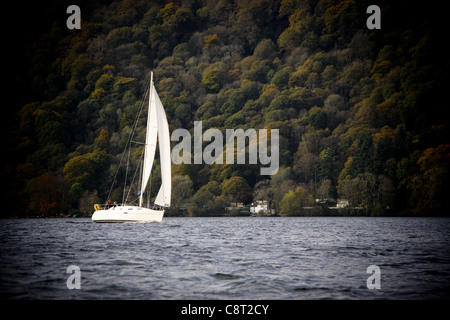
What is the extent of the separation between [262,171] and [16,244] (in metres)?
115

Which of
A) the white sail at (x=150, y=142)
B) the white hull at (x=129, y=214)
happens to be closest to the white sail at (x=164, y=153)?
the white sail at (x=150, y=142)

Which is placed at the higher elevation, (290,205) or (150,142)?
(150,142)

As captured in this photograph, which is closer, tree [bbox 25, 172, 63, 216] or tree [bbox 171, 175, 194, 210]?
tree [bbox 25, 172, 63, 216]

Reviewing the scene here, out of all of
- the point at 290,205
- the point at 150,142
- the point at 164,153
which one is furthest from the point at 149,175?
the point at 290,205

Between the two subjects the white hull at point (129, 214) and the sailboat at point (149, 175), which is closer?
the white hull at point (129, 214)

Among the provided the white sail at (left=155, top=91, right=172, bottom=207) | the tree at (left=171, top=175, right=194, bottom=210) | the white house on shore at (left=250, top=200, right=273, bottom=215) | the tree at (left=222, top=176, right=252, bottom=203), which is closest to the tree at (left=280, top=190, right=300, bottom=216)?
the white house on shore at (left=250, top=200, right=273, bottom=215)

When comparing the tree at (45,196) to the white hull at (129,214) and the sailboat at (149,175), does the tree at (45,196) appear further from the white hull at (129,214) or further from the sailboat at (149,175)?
the white hull at (129,214)

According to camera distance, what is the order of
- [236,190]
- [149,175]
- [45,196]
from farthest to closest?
[236,190] < [45,196] < [149,175]

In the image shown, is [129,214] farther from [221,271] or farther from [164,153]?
[221,271]

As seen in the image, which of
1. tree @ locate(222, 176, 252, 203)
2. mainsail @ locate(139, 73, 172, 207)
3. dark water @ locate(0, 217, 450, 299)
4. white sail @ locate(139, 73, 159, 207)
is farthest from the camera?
tree @ locate(222, 176, 252, 203)

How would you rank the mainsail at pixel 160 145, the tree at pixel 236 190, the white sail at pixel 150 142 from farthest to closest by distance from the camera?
the tree at pixel 236 190 → the mainsail at pixel 160 145 → the white sail at pixel 150 142

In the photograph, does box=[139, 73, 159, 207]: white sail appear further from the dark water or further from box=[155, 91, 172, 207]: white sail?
the dark water

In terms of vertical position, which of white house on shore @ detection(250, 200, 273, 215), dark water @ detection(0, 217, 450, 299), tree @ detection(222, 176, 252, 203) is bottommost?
white house on shore @ detection(250, 200, 273, 215)
